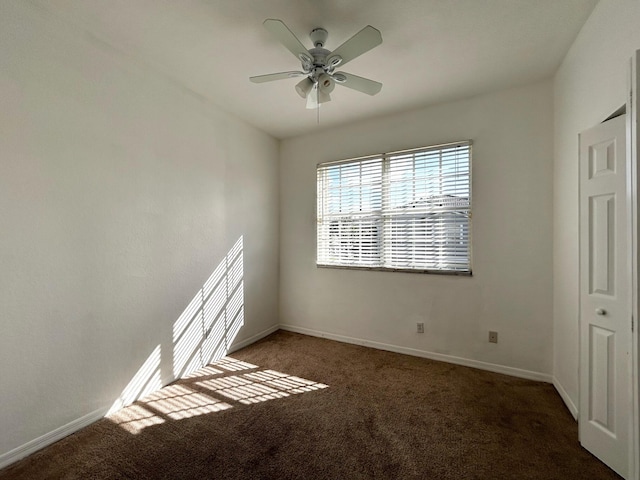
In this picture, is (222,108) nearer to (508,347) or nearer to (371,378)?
(371,378)

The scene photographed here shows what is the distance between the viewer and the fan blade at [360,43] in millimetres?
1565

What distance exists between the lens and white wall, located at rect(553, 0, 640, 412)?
1.51 m

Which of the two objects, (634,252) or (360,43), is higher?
(360,43)

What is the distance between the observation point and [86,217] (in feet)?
6.39

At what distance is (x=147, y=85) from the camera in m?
2.33

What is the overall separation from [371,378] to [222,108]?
129 inches

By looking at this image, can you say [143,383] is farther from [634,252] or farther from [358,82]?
[634,252]

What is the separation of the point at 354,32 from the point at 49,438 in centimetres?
342

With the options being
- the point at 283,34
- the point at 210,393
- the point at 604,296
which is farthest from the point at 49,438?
the point at 604,296

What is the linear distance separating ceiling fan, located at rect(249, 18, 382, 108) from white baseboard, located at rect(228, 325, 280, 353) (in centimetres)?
282

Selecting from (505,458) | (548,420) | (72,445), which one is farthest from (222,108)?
(548,420)

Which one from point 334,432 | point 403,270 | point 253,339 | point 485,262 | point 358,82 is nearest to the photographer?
point 334,432

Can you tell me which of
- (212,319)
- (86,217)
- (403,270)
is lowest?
(212,319)

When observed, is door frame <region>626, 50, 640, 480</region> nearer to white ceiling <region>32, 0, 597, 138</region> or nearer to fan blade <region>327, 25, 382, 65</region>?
white ceiling <region>32, 0, 597, 138</region>
